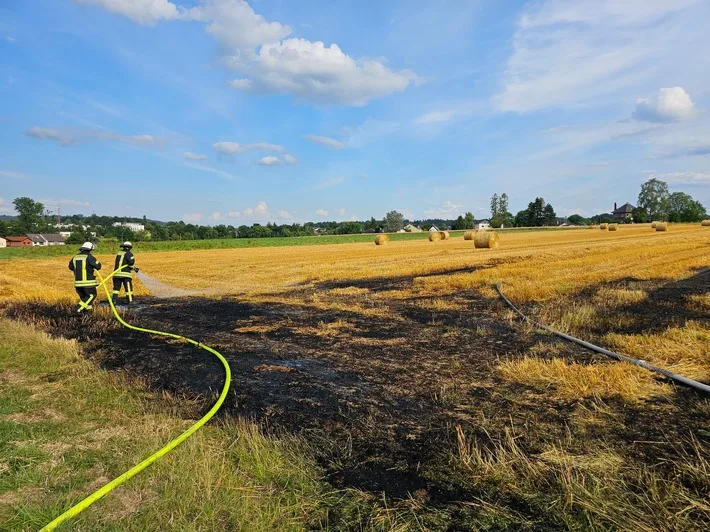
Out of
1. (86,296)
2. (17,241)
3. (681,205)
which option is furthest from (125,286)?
(681,205)

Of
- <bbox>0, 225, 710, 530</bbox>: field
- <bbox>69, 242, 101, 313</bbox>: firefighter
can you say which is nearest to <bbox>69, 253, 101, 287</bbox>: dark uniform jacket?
<bbox>69, 242, 101, 313</bbox>: firefighter

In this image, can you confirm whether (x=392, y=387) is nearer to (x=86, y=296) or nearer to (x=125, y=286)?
(x=86, y=296)

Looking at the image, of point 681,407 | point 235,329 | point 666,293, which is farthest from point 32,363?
point 666,293

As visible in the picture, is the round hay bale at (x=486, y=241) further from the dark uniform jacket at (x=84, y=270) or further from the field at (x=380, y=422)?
the dark uniform jacket at (x=84, y=270)

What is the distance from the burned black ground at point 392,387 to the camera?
3.39 m

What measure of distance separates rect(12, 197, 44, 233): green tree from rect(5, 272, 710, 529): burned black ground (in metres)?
145

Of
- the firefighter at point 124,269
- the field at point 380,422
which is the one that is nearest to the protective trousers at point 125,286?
the firefighter at point 124,269

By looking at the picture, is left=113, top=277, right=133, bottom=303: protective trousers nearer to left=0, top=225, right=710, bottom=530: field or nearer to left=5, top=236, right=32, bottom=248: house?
left=0, top=225, right=710, bottom=530: field

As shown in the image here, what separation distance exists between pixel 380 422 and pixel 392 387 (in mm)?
924

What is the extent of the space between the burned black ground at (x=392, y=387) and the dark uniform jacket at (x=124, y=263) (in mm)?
2392

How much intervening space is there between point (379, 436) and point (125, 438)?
2.55 metres

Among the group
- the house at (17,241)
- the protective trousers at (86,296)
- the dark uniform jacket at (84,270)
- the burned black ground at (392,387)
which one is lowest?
the burned black ground at (392,387)

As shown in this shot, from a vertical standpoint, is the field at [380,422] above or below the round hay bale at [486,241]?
below

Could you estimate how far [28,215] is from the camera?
123m
